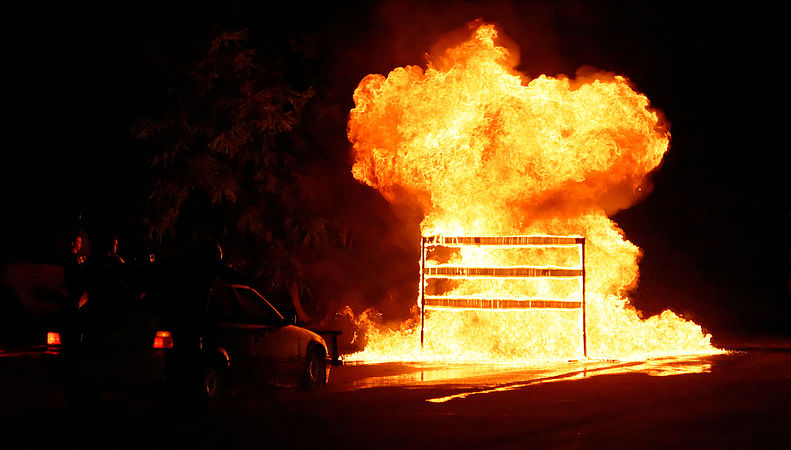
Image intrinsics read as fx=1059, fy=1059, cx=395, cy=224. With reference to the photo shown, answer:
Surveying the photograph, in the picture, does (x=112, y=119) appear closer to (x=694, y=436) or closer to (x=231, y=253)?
(x=231, y=253)

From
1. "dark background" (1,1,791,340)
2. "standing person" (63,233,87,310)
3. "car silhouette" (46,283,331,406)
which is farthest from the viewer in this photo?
"dark background" (1,1,791,340)

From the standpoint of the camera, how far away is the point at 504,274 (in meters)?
19.2

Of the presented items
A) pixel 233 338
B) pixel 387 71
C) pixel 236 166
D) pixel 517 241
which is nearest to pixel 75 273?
pixel 233 338

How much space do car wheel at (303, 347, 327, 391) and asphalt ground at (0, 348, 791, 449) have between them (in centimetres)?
19

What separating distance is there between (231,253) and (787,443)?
18.6 m

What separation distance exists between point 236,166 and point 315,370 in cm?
1234

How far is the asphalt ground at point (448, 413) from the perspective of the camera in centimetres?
998

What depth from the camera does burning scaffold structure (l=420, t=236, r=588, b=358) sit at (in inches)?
745

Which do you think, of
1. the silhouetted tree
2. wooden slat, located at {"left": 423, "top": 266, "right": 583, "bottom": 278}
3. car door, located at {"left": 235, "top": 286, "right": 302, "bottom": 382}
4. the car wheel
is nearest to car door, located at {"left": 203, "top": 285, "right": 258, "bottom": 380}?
car door, located at {"left": 235, "top": 286, "right": 302, "bottom": 382}

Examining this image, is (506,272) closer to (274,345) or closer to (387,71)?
(274,345)

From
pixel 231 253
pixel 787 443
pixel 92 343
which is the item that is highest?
Answer: pixel 231 253

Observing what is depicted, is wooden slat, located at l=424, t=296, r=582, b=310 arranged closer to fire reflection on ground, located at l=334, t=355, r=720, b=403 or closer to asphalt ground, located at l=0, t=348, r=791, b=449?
fire reflection on ground, located at l=334, t=355, r=720, b=403

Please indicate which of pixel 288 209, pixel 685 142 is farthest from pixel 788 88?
pixel 288 209

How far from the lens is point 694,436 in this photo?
10094mm
